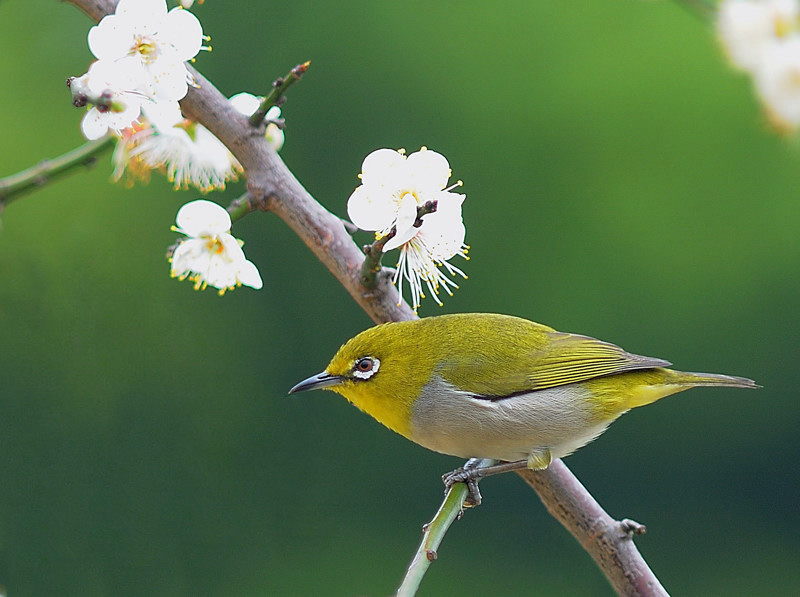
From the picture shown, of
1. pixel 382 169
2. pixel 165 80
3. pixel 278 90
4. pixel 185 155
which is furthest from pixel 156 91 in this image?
pixel 185 155

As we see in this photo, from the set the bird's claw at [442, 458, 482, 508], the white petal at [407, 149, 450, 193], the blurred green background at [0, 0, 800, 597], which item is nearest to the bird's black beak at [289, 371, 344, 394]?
the bird's claw at [442, 458, 482, 508]

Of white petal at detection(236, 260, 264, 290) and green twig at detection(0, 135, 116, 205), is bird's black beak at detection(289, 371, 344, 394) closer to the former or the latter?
white petal at detection(236, 260, 264, 290)

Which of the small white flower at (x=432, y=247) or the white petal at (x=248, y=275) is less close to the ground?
the small white flower at (x=432, y=247)

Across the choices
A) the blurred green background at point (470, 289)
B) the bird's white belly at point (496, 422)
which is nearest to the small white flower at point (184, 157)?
the bird's white belly at point (496, 422)

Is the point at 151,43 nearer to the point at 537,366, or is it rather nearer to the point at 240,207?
the point at 240,207

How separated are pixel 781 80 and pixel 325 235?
22.2 inches

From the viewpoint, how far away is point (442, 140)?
23.1 ft

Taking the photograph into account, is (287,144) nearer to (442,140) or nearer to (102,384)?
(442,140)

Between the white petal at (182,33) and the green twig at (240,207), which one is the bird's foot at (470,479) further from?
the white petal at (182,33)

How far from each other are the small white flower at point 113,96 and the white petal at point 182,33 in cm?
6

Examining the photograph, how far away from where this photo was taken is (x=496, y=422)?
5.14ft

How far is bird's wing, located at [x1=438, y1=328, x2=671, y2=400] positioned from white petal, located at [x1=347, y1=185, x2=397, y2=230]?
0.53m

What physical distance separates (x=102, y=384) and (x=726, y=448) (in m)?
4.39

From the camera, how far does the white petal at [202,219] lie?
47.6 inches
